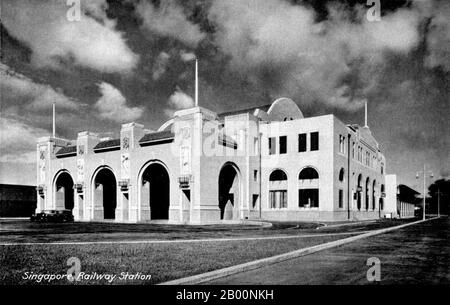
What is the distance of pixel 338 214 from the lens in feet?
129

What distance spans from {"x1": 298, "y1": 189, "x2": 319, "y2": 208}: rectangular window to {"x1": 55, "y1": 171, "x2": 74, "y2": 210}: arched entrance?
29709mm

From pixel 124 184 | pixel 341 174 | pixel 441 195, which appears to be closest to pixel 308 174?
pixel 341 174

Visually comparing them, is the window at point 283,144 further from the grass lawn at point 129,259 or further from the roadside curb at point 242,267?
the grass lawn at point 129,259

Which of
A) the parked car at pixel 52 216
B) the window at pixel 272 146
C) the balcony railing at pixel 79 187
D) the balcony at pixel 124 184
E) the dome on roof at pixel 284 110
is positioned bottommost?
the parked car at pixel 52 216

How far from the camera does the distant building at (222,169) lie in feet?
113

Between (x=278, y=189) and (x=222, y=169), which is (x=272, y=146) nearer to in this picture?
(x=278, y=189)

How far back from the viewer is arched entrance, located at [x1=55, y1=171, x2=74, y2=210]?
160ft

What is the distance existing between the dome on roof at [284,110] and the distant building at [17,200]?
40.4 meters

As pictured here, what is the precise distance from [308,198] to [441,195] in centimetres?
8999

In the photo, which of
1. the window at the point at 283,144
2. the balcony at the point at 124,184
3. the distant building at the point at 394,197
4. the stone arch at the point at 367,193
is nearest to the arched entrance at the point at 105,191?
the balcony at the point at 124,184

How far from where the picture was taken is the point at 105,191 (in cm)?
4641

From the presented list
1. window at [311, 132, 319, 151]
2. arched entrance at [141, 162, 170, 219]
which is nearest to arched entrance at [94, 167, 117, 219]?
arched entrance at [141, 162, 170, 219]
